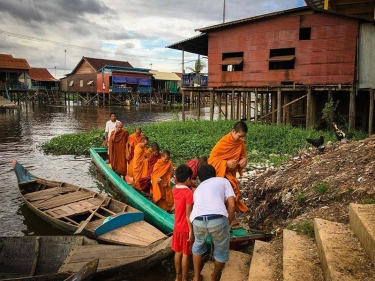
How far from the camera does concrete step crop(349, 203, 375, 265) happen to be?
2.95 metres

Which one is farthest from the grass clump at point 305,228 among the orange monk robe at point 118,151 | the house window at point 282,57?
the house window at point 282,57

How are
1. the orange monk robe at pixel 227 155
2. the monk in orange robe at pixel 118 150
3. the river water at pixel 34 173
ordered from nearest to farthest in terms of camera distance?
the orange monk robe at pixel 227 155 → the river water at pixel 34 173 → the monk in orange robe at pixel 118 150

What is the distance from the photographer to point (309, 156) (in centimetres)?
756

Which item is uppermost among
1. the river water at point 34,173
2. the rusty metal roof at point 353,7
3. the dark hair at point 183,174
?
the rusty metal roof at point 353,7

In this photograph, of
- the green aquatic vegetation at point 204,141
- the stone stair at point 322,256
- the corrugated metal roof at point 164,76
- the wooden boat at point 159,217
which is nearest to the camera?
the stone stair at point 322,256

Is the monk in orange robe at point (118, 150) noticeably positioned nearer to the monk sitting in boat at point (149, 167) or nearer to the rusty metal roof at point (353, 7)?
the monk sitting in boat at point (149, 167)

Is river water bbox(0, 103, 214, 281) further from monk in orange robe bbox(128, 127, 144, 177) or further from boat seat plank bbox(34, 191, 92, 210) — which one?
monk in orange robe bbox(128, 127, 144, 177)

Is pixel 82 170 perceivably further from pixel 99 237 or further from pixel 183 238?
pixel 183 238

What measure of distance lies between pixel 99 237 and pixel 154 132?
1031 cm

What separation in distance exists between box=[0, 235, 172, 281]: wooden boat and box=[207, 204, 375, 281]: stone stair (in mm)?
928

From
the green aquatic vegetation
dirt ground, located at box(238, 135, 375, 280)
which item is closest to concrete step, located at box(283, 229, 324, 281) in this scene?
dirt ground, located at box(238, 135, 375, 280)

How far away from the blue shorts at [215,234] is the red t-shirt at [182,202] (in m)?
0.26

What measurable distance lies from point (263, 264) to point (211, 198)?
1.03 meters

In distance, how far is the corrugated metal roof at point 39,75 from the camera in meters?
51.0
